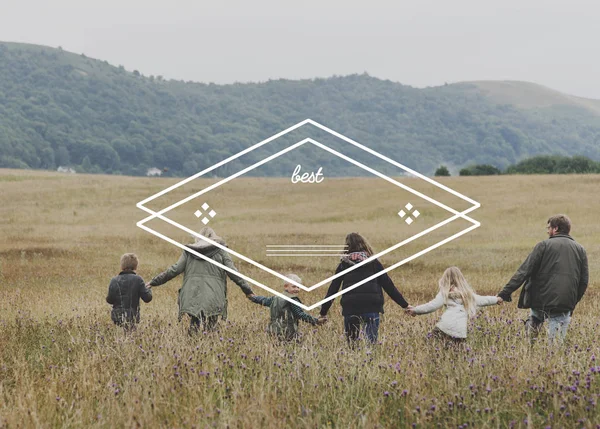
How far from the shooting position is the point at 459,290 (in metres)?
8.92

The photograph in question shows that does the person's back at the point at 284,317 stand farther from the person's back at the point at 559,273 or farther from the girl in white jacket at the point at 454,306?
the person's back at the point at 559,273

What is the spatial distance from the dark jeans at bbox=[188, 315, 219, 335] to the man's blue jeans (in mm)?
3904

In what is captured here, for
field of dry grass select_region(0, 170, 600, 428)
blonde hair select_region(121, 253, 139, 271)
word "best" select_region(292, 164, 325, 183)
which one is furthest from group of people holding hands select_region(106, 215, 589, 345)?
word "best" select_region(292, 164, 325, 183)

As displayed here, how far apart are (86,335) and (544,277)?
5.83 m

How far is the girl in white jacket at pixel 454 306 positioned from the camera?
8.88 m

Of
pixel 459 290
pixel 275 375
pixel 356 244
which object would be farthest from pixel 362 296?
pixel 275 375

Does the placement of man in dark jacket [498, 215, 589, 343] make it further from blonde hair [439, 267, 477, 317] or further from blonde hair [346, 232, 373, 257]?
blonde hair [346, 232, 373, 257]

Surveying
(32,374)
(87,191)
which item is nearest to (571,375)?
(32,374)

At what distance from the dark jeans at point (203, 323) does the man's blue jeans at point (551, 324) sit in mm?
3904

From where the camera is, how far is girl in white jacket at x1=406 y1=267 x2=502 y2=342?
8.88m

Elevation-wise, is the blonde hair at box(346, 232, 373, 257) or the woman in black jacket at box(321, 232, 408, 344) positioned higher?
the blonde hair at box(346, 232, 373, 257)

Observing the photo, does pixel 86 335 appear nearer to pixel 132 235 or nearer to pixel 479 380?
pixel 479 380

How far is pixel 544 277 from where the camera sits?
368 inches

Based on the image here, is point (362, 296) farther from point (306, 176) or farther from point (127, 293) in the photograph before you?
point (127, 293)
